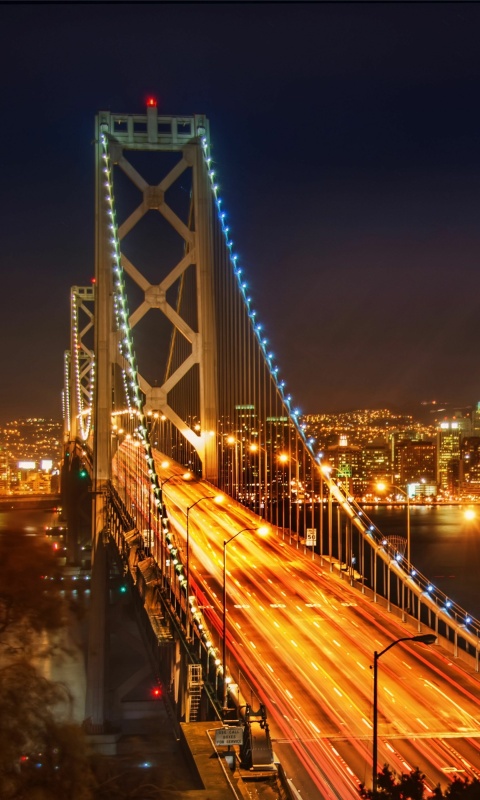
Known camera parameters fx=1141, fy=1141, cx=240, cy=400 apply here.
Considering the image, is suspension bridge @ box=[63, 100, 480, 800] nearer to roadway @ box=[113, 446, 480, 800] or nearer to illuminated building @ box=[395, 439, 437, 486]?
roadway @ box=[113, 446, 480, 800]

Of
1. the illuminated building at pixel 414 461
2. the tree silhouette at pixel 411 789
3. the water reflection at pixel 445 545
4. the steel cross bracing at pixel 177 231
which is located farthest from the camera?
the illuminated building at pixel 414 461

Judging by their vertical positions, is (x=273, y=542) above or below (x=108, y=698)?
above

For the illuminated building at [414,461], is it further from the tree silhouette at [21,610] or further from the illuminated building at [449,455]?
the tree silhouette at [21,610]

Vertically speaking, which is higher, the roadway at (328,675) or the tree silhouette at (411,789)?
the tree silhouette at (411,789)

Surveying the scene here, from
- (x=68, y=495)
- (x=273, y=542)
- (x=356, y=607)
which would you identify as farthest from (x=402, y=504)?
(x=356, y=607)

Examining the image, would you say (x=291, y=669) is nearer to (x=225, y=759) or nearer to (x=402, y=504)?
(x=225, y=759)

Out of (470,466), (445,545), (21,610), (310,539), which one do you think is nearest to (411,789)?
(21,610)

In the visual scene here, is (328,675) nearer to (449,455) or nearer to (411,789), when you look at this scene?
(411,789)

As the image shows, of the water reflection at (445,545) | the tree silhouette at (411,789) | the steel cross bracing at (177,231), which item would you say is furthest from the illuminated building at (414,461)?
the tree silhouette at (411,789)
